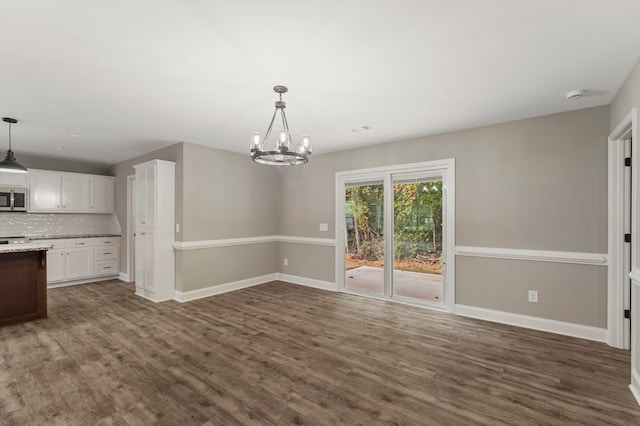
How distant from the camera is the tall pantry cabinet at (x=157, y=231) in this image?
15.7ft

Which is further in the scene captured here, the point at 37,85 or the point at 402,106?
the point at 402,106

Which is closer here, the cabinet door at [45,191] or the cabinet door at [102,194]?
the cabinet door at [45,191]

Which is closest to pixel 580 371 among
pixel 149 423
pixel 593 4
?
pixel 593 4

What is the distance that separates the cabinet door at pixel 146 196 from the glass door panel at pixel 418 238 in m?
4.04

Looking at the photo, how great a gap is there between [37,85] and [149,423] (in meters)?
3.16

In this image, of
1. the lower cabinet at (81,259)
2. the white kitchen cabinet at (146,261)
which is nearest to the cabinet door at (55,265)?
the lower cabinet at (81,259)

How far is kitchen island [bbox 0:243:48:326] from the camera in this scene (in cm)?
375

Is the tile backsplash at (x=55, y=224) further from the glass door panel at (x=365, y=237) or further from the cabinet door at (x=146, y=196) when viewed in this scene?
the glass door panel at (x=365, y=237)

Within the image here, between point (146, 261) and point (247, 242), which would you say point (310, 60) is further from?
point (146, 261)

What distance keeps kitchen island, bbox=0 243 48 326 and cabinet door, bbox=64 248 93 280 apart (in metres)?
2.11

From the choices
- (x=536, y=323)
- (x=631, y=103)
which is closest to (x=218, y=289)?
(x=536, y=323)

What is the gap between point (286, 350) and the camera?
3.04 metres

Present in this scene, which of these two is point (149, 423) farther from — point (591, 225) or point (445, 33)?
point (591, 225)

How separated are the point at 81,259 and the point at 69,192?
1.43 metres
